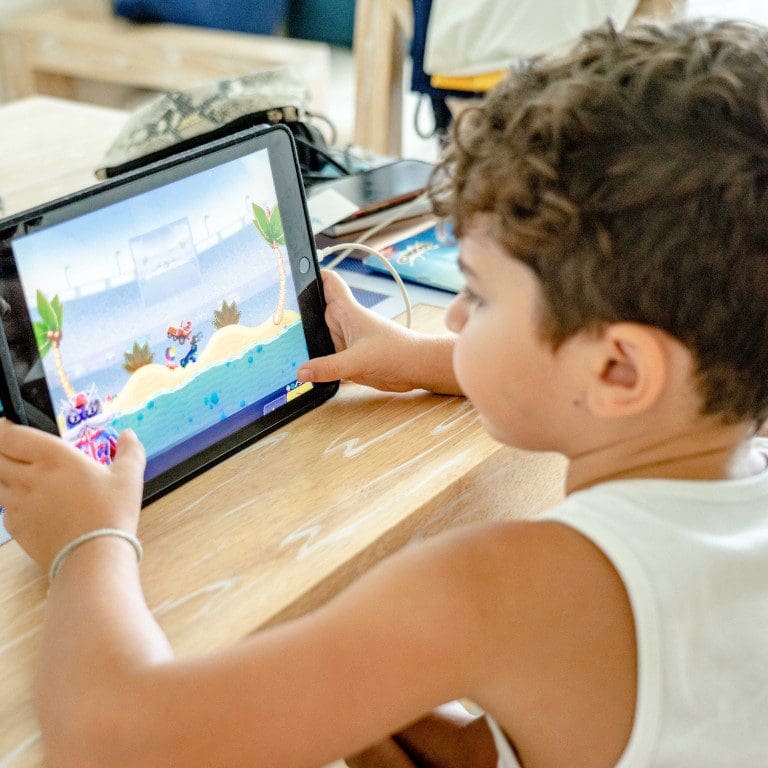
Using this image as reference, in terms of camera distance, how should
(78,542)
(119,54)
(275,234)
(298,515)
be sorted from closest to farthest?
(78,542), (298,515), (275,234), (119,54)

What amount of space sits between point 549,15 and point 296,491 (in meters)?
2.02

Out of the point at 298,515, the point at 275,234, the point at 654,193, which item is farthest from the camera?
the point at 275,234

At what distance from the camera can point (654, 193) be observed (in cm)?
57

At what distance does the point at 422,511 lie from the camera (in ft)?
2.64

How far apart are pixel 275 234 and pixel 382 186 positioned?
1.82 feet

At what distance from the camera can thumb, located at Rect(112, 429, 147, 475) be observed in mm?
744

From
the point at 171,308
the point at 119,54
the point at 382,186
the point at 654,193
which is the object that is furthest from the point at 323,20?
the point at 654,193

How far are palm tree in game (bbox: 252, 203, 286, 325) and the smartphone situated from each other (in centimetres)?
44

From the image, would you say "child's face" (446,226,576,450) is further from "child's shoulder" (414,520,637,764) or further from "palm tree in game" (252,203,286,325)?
"palm tree in game" (252,203,286,325)

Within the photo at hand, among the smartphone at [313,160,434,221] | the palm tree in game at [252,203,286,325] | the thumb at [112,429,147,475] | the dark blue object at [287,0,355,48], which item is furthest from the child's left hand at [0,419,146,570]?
the dark blue object at [287,0,355,48]

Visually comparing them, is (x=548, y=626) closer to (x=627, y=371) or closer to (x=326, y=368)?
(x=627, y=371)

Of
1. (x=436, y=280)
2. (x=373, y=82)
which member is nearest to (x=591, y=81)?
(x=436, y=280)

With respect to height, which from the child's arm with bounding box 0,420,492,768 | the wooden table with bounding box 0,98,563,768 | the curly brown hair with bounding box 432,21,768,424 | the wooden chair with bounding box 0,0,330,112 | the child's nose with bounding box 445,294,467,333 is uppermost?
the curly brown hair with bounding box 432,21,768,424

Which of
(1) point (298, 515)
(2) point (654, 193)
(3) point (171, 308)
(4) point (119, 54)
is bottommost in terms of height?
(4) point (119, 54)
